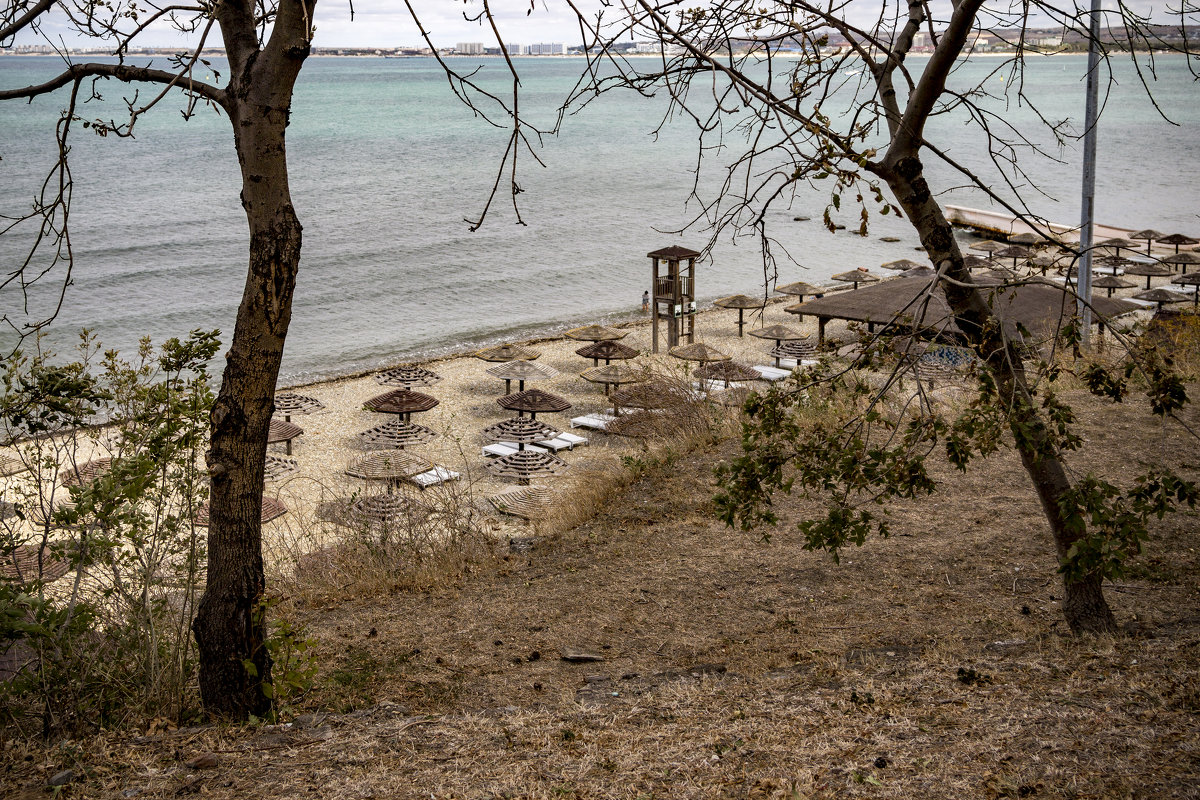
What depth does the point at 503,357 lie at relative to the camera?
74.7 ft

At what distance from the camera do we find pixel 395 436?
17344mm

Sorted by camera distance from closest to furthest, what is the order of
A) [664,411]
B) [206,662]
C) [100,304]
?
[206,662] → [664,411] → [100,304]

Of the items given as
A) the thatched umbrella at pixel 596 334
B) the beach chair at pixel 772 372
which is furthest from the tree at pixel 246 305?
the thatched umbrella at pixel 596 334

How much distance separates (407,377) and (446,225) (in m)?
30.1

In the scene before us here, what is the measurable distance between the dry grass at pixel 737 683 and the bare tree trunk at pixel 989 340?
0.73 feet

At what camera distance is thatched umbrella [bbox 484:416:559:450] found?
1686 cm

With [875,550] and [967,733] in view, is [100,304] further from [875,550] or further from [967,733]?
[967,733]

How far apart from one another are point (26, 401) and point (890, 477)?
3845mm

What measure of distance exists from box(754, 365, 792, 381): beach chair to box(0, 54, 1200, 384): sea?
3711 millimetres

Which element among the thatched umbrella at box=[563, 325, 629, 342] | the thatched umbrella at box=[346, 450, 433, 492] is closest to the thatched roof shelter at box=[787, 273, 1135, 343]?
the thatched umbrella at box=[563, 325, 629, 342]

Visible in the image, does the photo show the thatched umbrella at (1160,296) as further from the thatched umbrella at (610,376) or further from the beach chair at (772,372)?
the thatched umbrella at (610,376)

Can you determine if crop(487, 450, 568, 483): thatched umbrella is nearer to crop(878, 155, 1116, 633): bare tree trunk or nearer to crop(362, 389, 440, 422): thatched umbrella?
crop(362, 389, 440, 422): thatched umbrella

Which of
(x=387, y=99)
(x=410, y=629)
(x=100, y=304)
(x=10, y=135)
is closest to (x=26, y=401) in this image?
(x=410, y=629)

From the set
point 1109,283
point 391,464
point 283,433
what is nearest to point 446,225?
point 1109,283
